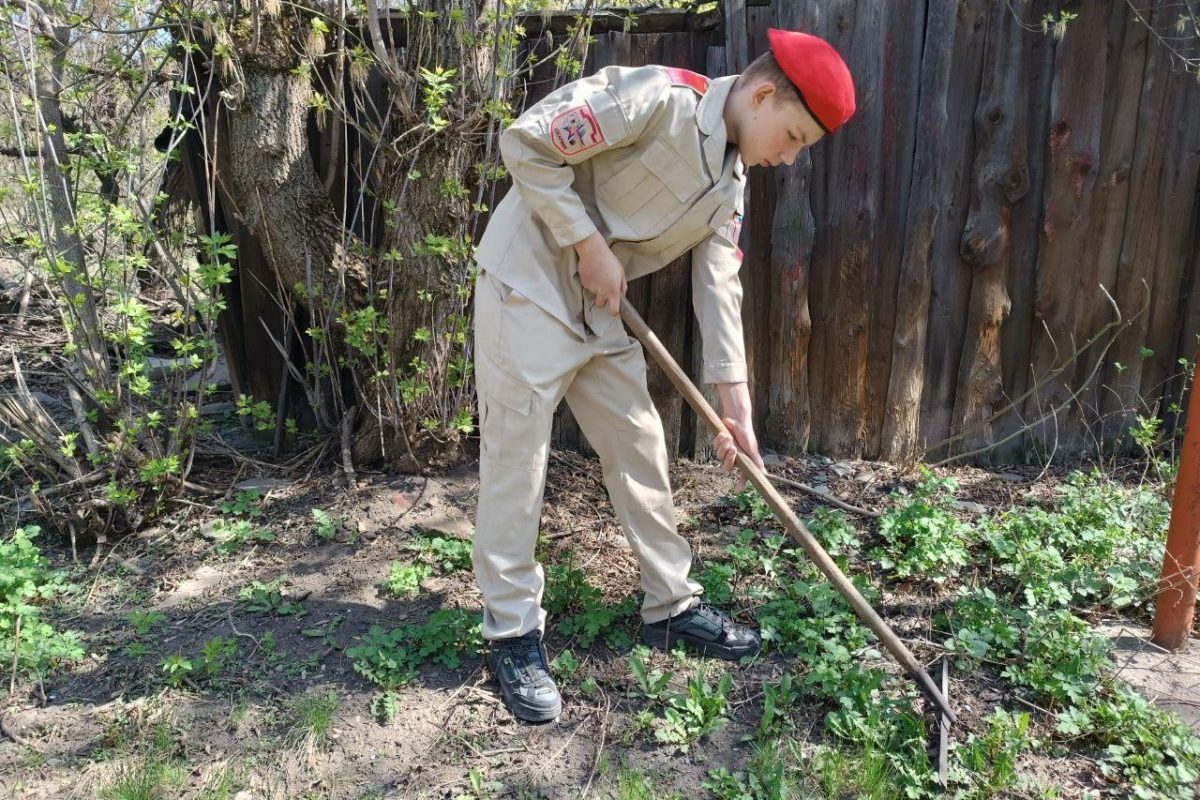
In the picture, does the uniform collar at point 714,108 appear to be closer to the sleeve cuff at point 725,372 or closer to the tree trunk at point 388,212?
the sleeve cuff at point 725,372

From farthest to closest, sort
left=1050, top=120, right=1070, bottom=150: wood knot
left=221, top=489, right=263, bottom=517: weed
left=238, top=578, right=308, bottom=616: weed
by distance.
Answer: left=1050, top=120, right=1070, bottom=150: wood knot < left=221, top=489, right=263, bottom=517: weed < left=238, top=578, right=308, bottom=616: weed

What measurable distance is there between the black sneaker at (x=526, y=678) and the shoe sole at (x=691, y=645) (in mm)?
382

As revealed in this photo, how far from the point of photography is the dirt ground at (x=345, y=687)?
93.7 inches

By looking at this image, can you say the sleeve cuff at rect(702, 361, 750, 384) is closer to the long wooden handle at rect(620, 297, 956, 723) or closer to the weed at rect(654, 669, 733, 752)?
the long wooden handle at rect(620, 297, 956, 723)

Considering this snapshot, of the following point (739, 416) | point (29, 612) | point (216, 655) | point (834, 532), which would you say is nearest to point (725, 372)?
point (739, 416)

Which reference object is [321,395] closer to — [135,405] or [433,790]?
[135,405]

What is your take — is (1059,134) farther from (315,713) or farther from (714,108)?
(315,713)

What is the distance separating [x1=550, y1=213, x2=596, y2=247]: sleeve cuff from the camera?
2328 mm

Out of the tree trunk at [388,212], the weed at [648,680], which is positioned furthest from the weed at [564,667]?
the tree trunk at [388,212]

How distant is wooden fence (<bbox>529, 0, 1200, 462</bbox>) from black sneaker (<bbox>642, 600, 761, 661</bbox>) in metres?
1.16

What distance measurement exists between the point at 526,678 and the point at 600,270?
1.26 meters

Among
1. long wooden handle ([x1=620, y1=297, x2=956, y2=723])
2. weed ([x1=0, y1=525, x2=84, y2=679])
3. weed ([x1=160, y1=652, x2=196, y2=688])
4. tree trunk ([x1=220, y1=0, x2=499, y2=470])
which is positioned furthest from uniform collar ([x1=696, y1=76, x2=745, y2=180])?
weed ([x1=0, y1=525, x2=84, y2=679])

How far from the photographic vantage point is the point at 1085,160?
11.9 feet

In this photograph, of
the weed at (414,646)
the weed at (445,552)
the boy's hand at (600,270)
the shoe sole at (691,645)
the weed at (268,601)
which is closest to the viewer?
the boy's hand at (600,270)
